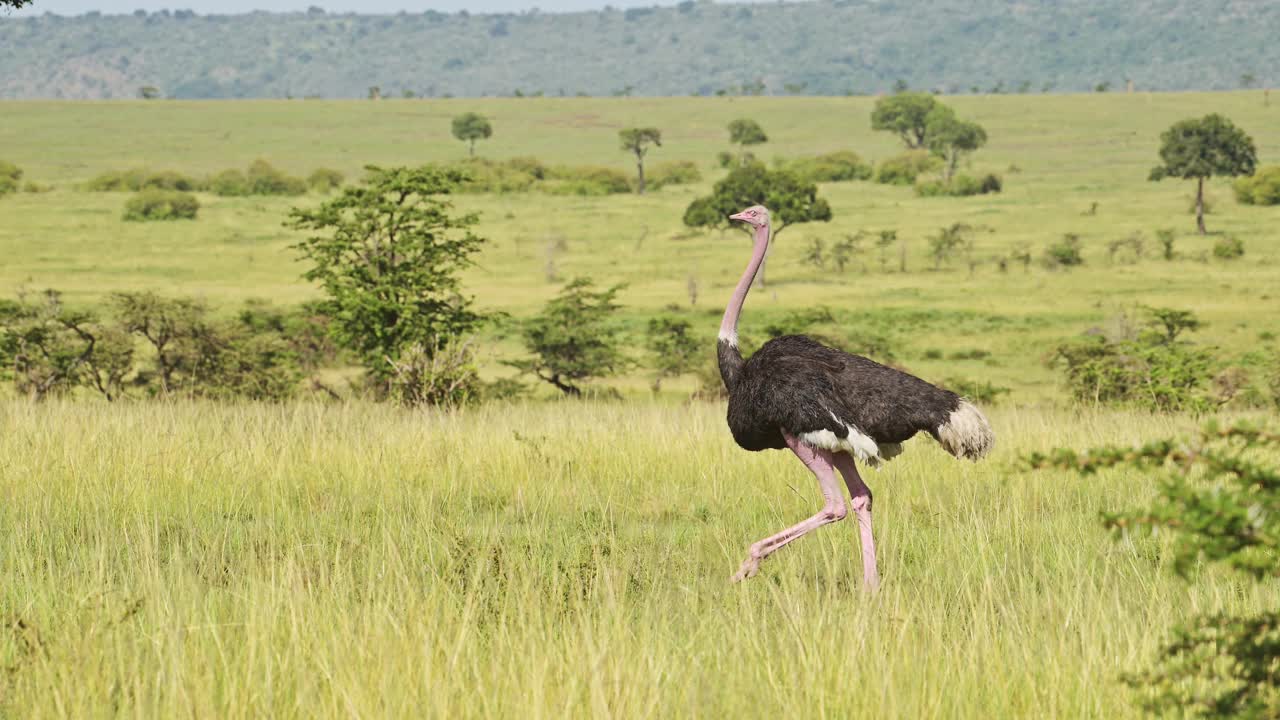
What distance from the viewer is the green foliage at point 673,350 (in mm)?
25203

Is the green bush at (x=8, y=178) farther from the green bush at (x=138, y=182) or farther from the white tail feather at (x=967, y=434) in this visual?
the white tail feather at (x=967, y=434)

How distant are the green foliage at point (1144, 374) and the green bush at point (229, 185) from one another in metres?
58.1

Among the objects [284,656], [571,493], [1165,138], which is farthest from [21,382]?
[1165,138]

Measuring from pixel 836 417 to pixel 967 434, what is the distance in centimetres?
51

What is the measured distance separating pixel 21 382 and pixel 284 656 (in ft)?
40.2

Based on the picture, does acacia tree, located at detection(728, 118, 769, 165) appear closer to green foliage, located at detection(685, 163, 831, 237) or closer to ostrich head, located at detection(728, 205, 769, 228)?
green foliage, located at detection(685, 163, 831, 237)

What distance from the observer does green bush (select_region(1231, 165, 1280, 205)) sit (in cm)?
5962

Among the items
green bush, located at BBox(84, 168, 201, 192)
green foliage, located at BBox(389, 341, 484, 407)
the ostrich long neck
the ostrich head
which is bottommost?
green bush, located at BBox(84, 168, 201, 192)

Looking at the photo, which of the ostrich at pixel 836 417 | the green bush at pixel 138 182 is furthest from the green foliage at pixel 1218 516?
the green bush at pixel 138 182

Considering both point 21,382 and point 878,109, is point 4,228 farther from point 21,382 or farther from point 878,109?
point 878,109

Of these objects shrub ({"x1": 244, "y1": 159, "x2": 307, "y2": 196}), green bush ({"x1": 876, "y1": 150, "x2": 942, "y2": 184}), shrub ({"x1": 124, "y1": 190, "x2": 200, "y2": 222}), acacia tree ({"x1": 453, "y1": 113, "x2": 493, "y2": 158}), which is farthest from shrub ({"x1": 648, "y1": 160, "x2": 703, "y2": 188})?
shrub ({"x1": 124, "y1": 190, "x2": 200, "y2": 222})

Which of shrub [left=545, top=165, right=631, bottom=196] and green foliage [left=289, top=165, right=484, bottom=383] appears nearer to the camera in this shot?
green foliage [left=289, top=165, right=484, bottom=383]

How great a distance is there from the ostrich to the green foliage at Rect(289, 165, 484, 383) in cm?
800

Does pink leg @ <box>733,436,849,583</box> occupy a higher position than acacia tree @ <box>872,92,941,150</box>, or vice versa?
acacia tree @ <box>872,92,941,150</box>
